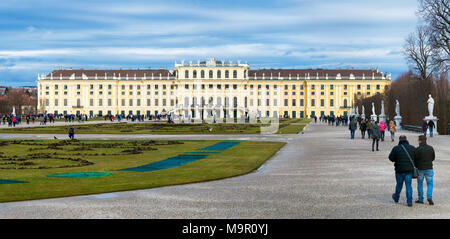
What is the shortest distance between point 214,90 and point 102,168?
120 meters

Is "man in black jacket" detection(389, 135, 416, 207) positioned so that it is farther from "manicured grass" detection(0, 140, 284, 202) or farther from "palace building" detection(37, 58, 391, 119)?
"palace building" detection(37, 58, 391, 119)

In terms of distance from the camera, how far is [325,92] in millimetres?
138500

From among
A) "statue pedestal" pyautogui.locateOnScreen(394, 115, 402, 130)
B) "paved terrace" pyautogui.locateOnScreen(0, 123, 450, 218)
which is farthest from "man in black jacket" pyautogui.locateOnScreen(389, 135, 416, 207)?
"statue pedestal" pyautogui.locateOnScreen(394, 115, 402, 130)

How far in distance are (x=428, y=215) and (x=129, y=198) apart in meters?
6.40

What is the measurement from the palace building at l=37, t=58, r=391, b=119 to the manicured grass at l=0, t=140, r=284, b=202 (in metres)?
109

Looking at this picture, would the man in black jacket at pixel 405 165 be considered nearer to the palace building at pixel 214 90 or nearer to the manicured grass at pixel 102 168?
the manicured grass at pixel 102 168

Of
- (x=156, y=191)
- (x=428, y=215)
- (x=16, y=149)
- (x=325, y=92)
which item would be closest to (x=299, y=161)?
(x=156, y=191)

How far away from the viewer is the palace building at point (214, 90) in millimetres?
137875

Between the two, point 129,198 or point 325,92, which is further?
point 325,92

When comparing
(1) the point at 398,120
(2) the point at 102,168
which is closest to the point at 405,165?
(2) the point at 102,168

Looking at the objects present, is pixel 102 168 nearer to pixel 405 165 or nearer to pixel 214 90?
pixel 405 165

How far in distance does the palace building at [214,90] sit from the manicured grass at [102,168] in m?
109

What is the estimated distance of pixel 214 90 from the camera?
139 m
